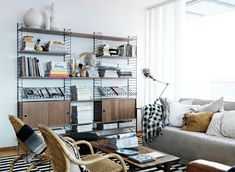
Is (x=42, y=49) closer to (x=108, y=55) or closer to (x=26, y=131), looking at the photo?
(x=108, y=55)

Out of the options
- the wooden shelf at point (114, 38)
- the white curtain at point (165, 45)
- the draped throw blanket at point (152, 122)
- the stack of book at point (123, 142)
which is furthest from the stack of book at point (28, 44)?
the white curtain at point (165, 45)

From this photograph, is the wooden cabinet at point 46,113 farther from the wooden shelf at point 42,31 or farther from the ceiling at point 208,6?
the ceiling at point 208,6

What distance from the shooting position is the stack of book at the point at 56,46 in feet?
14.0

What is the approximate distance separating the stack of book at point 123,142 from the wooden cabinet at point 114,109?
6.08 feet

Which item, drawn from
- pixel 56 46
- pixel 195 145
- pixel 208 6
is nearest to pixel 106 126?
pixel 56 46

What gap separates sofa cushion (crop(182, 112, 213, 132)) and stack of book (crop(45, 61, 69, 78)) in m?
2.12

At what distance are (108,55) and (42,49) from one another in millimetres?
1209

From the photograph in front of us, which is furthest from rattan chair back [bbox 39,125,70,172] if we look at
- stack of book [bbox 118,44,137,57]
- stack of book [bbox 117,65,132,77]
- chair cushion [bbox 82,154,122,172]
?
stack of book [bbox 118,44,137,57]

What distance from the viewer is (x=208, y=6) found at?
5.09 metres

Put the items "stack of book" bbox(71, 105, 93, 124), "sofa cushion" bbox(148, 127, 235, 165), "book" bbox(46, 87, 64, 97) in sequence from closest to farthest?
"sofa cushion" bbox(148, 127, 235, 165) < "book" bbox(46, 87, 64, 97) < "stack of book" bbox(71, 105, 93, 124)

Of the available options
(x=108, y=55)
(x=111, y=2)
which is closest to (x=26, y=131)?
(x=108, y=55)

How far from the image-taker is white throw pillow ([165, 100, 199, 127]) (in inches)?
150

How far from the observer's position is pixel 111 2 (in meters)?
5.16

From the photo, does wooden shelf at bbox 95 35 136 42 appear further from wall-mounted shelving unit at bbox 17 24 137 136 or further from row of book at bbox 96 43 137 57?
row of book at bbox 96 43 137 57
